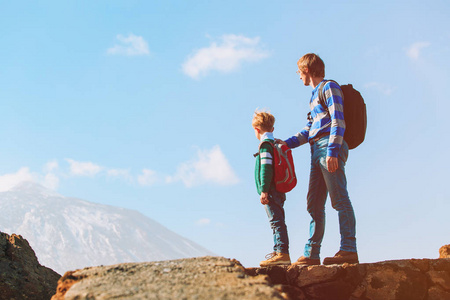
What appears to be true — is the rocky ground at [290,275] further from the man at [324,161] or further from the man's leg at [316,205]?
the man's leg at [316,205]

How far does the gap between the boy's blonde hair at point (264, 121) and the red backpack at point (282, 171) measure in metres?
0.26

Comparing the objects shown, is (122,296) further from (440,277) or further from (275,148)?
(440,277)

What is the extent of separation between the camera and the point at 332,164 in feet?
15.4

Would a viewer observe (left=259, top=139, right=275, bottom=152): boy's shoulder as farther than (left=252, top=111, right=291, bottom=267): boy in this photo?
Yes

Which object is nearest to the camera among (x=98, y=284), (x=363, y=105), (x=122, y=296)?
(x=122, y=296)

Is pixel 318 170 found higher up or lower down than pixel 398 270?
higher up

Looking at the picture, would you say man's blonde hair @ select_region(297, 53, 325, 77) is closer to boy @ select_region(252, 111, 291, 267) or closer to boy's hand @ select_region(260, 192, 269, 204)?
boy @ select_region(252, 111, 291, 267)

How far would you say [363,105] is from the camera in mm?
5020

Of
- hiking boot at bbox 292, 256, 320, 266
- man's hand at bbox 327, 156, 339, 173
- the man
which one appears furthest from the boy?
man's hand at bbox 327, 156, 339, 173

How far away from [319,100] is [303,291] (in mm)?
2065

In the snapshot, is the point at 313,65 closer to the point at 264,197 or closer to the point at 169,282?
the point at 264,197

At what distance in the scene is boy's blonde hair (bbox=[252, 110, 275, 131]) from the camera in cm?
531

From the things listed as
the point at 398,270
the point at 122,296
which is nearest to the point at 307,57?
the point at 398,270

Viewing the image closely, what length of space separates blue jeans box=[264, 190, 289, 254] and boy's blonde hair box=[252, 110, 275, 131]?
783 mm
